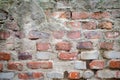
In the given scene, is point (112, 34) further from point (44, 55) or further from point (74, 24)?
point (44, 55)

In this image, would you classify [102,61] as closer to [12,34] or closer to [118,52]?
[118,52]

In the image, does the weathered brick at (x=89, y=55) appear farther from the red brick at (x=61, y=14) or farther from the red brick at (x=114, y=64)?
the red brick at (x=61, y=14)

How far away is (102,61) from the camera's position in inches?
82.7

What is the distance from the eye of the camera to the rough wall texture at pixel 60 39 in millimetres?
2076

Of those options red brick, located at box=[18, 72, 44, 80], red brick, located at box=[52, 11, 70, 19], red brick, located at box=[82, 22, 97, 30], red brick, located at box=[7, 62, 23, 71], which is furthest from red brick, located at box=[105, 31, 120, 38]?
red brick, located at box=[7, 62, 23, 71]

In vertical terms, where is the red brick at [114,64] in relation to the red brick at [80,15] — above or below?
below

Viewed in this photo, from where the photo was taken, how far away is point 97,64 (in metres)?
2.10

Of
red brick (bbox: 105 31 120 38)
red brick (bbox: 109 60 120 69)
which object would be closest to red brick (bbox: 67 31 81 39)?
red brick (bbox: 105 31 120 38)

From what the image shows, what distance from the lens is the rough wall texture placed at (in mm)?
2076

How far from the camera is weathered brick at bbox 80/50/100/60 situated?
2096mm

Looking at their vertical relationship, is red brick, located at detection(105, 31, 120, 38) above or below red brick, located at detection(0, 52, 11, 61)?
above

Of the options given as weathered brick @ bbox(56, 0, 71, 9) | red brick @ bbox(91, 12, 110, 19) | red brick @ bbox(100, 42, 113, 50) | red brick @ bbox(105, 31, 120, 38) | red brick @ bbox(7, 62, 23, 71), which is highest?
weathered brick @ bbox(56, 0, 71, 9)

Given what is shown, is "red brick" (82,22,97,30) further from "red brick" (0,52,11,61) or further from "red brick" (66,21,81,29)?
"red brick" (0,52,11,61)

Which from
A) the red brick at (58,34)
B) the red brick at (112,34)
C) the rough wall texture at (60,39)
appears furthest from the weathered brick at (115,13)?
the red brick at (58,34)
